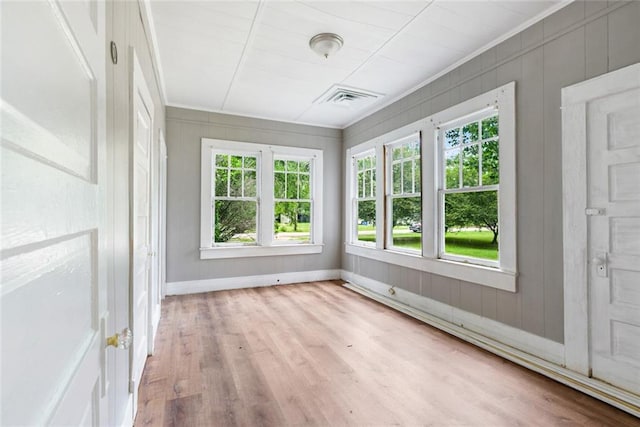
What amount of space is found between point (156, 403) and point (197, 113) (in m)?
A: 4.00

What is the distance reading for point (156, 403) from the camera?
2.12 meters

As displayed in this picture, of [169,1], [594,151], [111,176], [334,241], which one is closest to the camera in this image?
[111,176]

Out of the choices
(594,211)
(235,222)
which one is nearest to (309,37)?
(594,211)

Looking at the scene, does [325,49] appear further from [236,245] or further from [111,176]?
[236,245]

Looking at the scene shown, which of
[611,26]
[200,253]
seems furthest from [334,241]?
[611,26]

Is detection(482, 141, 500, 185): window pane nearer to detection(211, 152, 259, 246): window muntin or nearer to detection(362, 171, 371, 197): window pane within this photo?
detection(362, 171, 371, 197): window pane

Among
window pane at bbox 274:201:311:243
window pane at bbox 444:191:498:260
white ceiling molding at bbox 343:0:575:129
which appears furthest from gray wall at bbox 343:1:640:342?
window pane at bbox 274:201:311:243

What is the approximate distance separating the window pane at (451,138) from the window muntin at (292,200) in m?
2.59

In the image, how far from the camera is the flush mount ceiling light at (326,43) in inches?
115

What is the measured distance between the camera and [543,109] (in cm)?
267

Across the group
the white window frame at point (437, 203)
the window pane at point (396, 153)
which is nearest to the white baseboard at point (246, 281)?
the white window frame at point (437, 203)

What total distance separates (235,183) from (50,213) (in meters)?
4.81

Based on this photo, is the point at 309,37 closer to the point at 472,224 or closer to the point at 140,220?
the point at 140,220

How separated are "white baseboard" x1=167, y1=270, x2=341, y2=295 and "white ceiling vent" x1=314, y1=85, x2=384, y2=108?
2.82 metres
